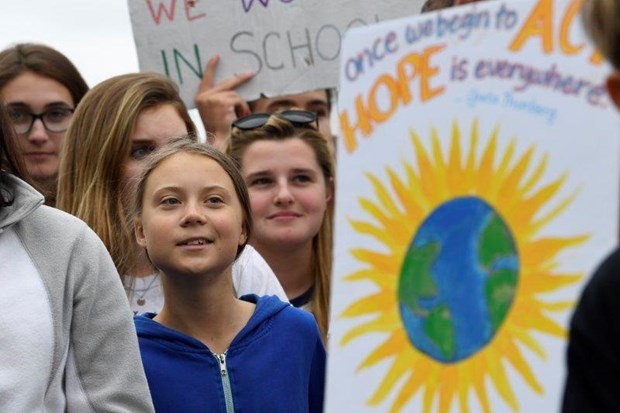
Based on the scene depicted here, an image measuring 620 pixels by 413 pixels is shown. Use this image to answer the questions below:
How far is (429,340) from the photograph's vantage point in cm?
278

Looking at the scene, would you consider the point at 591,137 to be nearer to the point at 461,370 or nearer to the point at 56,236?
the point at 461,370

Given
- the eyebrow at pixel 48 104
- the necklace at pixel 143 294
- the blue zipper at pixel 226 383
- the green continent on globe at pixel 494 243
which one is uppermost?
the green continent on globe at pixel 494 243

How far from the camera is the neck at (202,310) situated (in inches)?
159

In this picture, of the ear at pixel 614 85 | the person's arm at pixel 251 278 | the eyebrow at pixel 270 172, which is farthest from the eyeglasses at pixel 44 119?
the ear at pixel 614 85

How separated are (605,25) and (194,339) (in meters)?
1.94

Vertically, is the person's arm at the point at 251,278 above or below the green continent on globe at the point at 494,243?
below

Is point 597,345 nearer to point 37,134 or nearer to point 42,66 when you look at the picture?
point 37,134

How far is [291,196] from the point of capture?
5.10m

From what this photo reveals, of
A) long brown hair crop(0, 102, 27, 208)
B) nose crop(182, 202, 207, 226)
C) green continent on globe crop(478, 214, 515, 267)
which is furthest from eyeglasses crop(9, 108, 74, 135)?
green continent on globe crop(478, 214, 515, 267)

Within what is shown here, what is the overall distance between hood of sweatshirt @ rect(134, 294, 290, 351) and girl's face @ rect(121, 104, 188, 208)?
0.61 metres

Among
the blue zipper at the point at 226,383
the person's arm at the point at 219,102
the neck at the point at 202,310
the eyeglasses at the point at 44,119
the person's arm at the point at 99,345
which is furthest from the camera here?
the person's arm at the point at 219,102

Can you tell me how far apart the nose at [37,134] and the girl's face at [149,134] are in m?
0.71

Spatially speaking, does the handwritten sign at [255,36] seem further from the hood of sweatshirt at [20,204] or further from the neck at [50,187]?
the hood of sweatshirt at [20,204]

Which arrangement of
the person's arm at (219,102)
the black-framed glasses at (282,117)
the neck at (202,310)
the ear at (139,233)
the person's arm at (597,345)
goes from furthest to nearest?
the person's arm at (219,102)
the black-framed glasses at (282,117)
the ear at (139,233)
the neck at (202,310)
the person's arm at (597,345)
